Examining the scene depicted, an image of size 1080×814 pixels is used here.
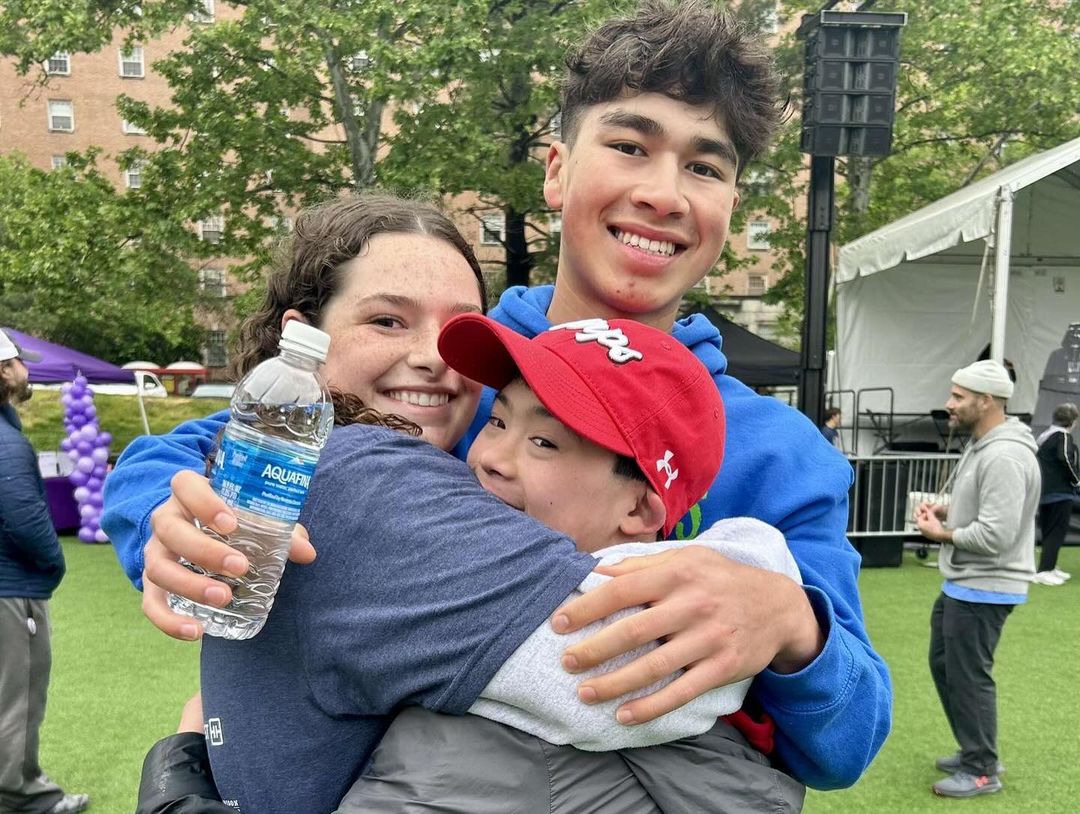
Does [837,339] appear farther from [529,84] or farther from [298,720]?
[298,720]

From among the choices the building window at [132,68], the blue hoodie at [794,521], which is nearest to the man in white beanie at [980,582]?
the blue hoodie at [794,521]

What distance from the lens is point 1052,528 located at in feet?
33.2

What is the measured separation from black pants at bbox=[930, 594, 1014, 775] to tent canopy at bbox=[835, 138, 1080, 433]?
7.44m

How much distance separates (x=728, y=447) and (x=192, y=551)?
0.88 meters

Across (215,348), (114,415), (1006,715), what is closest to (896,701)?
(1006,715)

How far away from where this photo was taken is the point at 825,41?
7.28 metres

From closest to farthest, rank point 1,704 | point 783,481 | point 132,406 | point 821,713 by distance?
point 821,713, point 783,481, point 1,704, point 132,406

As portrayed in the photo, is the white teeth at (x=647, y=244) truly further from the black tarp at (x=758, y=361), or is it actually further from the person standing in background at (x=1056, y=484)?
the black tarp at (x=758, y=361)

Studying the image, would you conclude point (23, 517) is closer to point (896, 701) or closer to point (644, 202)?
point (644, 202)

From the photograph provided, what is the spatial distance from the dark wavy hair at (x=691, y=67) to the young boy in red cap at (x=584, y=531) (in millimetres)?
588

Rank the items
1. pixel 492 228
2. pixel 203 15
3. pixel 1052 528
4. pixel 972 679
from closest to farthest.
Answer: pixel 972 679 → pixel 1052 528 → pixel 203 15 → pixel 492 228

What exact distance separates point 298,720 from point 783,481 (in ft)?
2.74

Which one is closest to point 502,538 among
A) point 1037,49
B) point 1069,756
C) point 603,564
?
point 603,564

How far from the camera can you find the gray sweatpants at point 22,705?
4.62 meters
